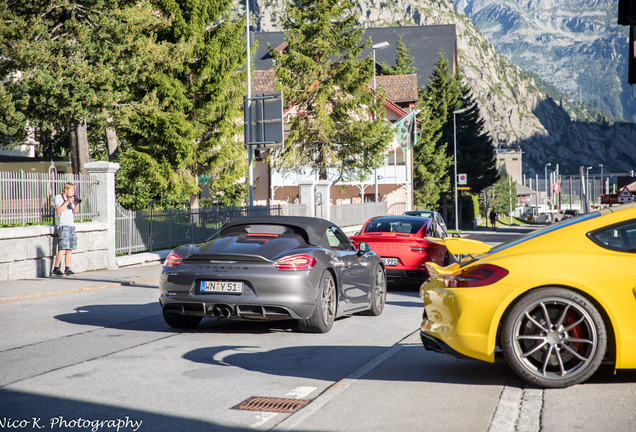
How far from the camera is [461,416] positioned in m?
5.16

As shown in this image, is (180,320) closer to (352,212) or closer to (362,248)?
(362,248)

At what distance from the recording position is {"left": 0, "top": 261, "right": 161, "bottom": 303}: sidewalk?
528 inches

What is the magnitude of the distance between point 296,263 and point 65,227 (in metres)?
9.15

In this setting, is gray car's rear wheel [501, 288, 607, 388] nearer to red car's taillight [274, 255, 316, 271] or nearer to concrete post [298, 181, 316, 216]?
red car's taillight [274, 255, 316, 271]

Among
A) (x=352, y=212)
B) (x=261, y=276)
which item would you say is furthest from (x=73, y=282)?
(x=352, y=212)

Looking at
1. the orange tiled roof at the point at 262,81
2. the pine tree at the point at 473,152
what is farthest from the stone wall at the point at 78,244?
the pine tree at the point at 473,152

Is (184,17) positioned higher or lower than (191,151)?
higher

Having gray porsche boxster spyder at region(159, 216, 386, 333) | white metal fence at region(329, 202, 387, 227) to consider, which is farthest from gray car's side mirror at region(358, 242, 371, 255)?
white metal fence at region(329, 202, 387, 227)

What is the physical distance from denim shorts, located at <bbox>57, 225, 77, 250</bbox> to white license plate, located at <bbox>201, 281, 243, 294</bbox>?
867 cm

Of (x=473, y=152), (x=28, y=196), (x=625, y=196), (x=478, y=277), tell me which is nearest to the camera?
(x=478, y=277)

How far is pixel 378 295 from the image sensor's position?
11234 millimetres

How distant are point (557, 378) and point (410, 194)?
191 feet

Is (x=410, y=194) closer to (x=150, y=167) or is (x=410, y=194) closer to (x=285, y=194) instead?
(x=285, y=194)

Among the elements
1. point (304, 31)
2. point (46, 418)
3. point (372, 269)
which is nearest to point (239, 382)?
point (46, 418)
